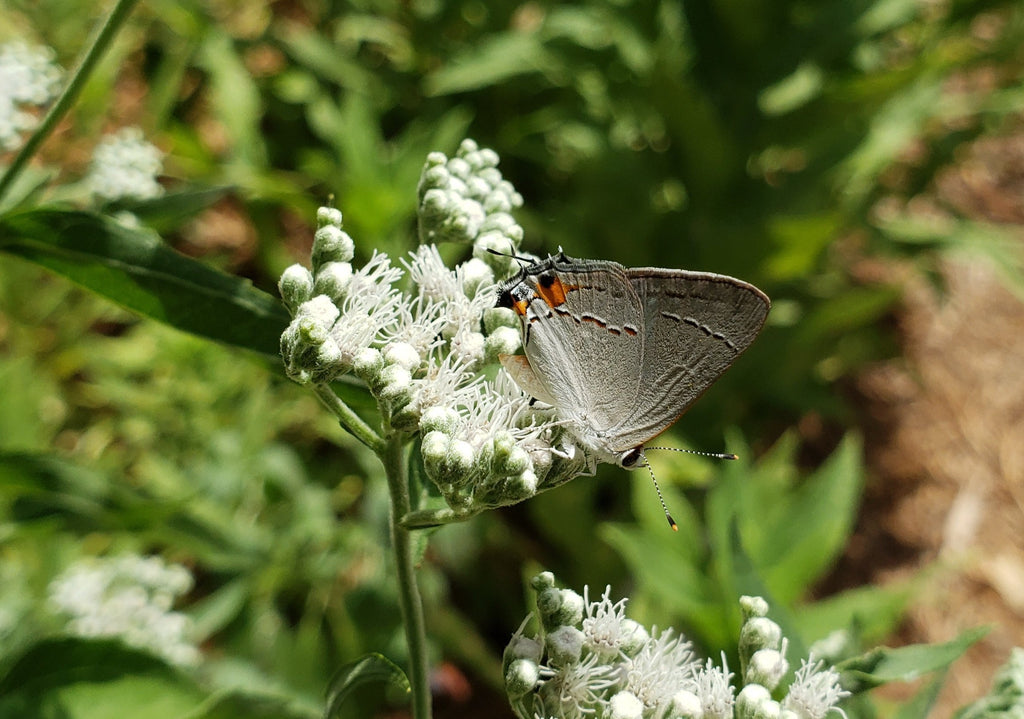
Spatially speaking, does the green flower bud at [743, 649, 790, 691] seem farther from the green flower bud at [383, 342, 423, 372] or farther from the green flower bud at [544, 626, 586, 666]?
the green flower bud at [383, 342, 423, 372]

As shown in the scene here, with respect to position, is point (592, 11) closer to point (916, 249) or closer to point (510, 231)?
point (916, 249)

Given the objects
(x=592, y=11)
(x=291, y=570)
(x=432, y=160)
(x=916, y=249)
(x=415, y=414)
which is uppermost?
(x=592, y=11)

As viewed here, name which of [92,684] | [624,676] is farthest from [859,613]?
[92,684]

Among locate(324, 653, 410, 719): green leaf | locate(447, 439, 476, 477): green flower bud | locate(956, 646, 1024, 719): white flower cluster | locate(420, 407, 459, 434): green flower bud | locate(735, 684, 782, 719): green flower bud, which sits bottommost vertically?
locate(956, 646, 1024, 719): white flower cluster

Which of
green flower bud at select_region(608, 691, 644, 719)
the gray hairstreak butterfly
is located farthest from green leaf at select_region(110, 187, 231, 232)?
green flower bud at select_region(608, 691, 644, 719)

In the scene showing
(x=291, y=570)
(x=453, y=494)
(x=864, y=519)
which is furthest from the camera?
(x=864, y=519)

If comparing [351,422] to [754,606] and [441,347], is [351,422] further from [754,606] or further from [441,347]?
[754,606]

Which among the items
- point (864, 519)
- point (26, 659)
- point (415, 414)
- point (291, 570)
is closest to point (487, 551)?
point (291, 570)
